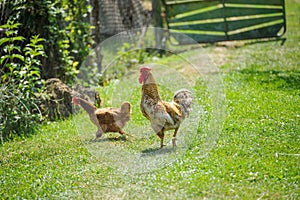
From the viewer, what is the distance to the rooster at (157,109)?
6.32 m

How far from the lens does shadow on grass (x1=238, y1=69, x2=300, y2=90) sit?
30.1ft

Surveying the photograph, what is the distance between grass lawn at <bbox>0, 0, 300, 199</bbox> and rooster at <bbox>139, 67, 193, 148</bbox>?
0.32 m

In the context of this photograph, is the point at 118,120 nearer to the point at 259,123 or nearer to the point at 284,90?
the point at 259,123

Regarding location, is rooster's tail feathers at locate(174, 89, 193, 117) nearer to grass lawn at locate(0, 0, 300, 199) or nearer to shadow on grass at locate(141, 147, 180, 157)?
grass lawn at locate(0, 0, 300, 199)

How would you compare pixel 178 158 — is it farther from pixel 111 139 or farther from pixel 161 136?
pixel 111 139

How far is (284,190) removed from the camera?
204 inches

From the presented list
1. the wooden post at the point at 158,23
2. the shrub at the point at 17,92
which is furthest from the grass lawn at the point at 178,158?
the wooden post at the point at 158,23

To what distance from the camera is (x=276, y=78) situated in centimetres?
976

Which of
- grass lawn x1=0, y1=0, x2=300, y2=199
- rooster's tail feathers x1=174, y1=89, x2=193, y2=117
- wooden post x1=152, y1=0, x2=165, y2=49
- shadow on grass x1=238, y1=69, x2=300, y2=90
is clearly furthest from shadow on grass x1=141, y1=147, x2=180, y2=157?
wooden post x1=152, y1=0, x2=165, y2=49

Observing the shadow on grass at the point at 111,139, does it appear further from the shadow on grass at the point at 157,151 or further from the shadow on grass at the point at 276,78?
the shadow on grass at the point at 276,78

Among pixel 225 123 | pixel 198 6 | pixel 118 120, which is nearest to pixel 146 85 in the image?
pixel 118 120

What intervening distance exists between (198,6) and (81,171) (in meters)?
8.60

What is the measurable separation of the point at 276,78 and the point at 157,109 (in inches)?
166

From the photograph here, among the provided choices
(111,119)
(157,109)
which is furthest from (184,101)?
(111,119)
